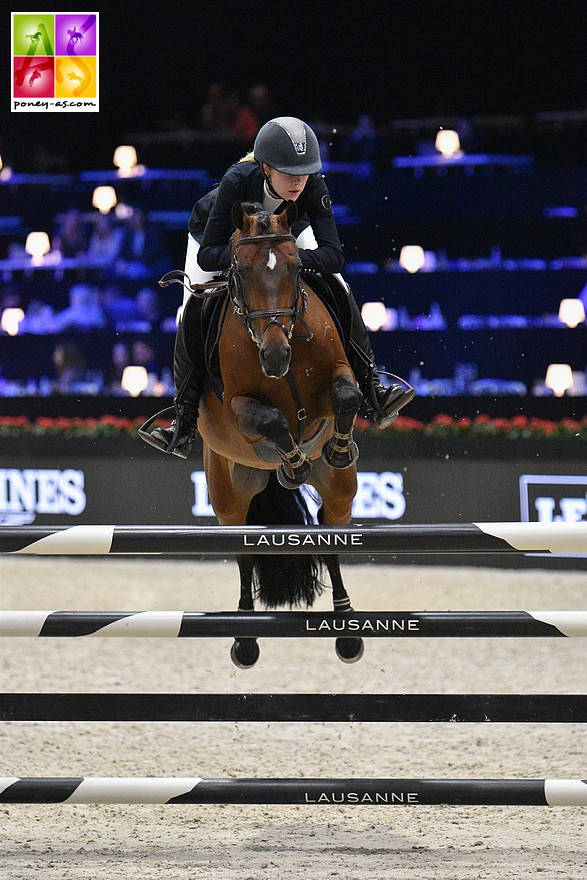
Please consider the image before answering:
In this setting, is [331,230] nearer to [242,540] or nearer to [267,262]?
[267,262]

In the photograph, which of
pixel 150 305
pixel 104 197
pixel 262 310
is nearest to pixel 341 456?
pixel 262 310

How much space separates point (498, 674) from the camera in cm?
514

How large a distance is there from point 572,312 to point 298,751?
Answer: 21.2 feet

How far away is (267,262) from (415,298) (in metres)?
6.59

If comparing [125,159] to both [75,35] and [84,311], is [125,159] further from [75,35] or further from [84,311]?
[75,35]

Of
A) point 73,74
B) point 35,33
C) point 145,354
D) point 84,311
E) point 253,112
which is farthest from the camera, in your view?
point 84,311

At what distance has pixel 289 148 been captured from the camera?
132 inches

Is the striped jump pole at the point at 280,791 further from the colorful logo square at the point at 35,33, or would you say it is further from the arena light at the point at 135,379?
the arena light at the point at 135,379

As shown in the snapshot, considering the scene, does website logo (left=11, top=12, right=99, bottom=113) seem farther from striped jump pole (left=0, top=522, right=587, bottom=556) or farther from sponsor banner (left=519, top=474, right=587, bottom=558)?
sponsor banner (left=519, top=474, right=587, bottom=558)

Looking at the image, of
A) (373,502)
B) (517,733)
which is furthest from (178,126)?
(517,733)

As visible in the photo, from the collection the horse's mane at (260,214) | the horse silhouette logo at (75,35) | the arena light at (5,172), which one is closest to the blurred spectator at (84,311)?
the arena light at (5,172)

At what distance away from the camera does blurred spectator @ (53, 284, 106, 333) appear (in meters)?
10.2

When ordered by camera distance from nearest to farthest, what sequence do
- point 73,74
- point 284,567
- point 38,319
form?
point 284,567 → point 73,74 → point 38,319

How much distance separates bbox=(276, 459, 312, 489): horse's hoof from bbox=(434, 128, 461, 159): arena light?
688 cm
